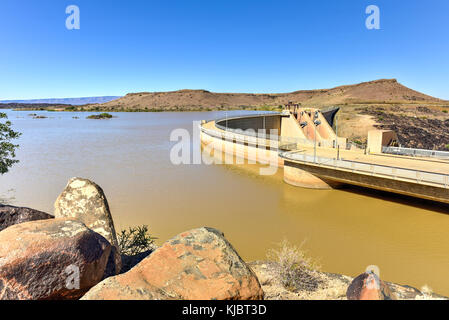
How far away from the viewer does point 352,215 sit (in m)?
14.1

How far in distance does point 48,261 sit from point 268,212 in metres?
12.2

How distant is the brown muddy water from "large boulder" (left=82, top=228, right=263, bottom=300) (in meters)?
6.57

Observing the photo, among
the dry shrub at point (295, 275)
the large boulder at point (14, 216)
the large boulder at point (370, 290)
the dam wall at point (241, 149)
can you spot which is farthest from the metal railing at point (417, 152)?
the large boulder at point (14, 216)

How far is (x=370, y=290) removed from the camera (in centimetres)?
400

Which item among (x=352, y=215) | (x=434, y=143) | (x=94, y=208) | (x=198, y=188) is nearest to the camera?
(x=94, y=208)

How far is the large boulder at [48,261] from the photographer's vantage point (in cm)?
354

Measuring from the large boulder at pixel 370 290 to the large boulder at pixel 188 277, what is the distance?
1.71 metres

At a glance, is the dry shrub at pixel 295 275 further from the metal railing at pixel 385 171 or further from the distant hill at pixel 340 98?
the distant hill at pixel 340 98

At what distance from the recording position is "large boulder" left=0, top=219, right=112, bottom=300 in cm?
354

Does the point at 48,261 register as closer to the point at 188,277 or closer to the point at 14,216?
the point at 188,277

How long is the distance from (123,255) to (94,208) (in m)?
2.54

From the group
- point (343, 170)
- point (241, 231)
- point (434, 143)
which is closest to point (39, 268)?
point (241, 231)

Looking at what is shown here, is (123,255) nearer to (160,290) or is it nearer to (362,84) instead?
(160,290)

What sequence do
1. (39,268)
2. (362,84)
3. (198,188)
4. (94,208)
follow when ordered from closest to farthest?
1. (39,268)
2. (94,208)
3. (198,188)
4. (362,84)
